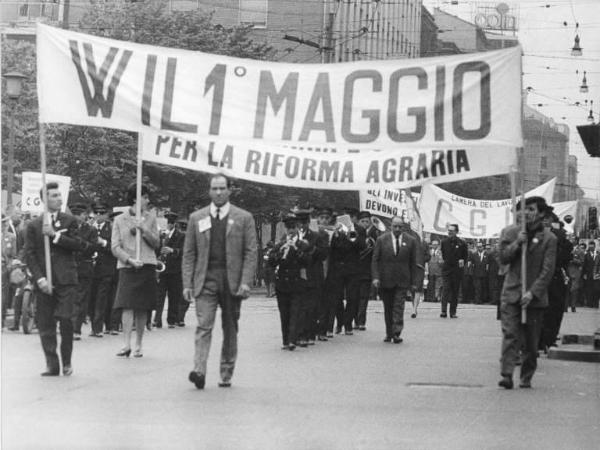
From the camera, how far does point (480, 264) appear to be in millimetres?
40094

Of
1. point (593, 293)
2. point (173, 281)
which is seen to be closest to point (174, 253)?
point (173, 281)

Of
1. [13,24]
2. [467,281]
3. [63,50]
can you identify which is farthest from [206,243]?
[13,24]

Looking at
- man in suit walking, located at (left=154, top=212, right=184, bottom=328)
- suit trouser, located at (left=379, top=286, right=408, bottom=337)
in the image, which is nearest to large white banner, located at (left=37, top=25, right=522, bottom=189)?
suit trouser, located at (left=379, top=286, right=408, bottom=337)

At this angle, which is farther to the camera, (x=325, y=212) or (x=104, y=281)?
(x=325, y=212)

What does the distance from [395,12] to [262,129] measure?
244 ft

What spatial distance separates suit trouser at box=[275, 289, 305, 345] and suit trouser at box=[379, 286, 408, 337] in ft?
6.95

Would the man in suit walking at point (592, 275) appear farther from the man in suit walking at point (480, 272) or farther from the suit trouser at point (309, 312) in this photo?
the suit trouser at point (309, 312)

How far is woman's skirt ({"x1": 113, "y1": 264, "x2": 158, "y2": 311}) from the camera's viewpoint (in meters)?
15.7

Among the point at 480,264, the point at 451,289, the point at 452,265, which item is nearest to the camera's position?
the point at 452,265

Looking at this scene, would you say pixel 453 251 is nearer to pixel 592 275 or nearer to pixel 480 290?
pixel 480 290

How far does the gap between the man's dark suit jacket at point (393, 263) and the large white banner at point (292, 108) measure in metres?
7.40

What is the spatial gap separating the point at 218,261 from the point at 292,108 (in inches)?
64.8

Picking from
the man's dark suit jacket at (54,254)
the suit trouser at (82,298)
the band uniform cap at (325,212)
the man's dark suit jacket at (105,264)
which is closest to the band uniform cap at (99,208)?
the man's dark suit jacket at (105,264)

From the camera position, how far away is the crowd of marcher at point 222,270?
41.2ft
